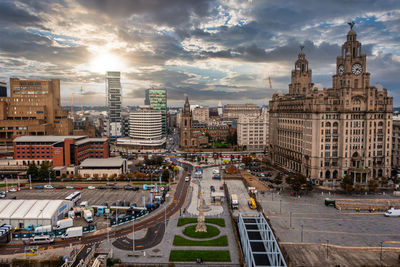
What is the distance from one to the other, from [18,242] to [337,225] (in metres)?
62.1

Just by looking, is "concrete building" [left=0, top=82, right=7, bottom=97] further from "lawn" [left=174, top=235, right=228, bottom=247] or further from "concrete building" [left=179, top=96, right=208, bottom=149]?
"lawn" [left=174, top=235, right=228, bottom=247]

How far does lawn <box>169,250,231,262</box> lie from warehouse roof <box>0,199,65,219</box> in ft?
92.3

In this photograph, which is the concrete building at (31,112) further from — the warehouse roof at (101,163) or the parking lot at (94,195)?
the parking lot at (94,195)

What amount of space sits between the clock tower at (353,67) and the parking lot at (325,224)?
44.4 meters

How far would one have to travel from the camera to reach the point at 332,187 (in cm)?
9300

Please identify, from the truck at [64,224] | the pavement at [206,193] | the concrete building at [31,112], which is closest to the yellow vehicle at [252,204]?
the pavement at [206,193]

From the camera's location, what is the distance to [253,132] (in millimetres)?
176875

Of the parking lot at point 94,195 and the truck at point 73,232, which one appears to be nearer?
the truck at point 73,232

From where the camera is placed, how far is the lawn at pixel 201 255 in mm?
47906

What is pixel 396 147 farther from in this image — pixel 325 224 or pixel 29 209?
pixel 29 209

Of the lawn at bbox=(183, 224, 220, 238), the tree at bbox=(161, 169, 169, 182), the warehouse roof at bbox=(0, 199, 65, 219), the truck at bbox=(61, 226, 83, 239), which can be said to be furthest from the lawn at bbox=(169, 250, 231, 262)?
the tree at bbox=(161, 169, 169, 182)

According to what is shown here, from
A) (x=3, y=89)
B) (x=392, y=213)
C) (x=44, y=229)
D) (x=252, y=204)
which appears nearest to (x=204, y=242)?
(x=252, y=204)

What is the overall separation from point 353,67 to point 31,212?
103m

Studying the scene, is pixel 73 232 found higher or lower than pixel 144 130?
lower
